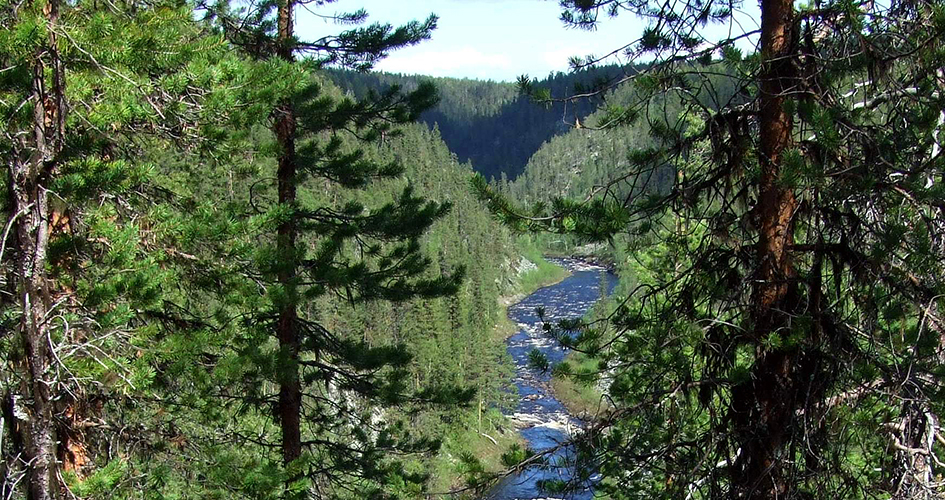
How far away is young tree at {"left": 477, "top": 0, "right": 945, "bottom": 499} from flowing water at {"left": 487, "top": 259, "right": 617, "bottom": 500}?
108 cm

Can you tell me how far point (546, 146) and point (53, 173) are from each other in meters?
180

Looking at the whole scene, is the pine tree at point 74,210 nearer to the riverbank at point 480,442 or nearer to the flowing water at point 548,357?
the flowing water at point 548,357

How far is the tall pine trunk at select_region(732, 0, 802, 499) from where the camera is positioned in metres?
3.85

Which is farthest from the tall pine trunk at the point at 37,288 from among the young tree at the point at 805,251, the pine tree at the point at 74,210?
the young tree at the point at 805,251

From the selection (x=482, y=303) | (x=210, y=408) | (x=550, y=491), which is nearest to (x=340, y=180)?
(x=210, y=408)

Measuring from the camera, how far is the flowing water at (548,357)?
3036 cm

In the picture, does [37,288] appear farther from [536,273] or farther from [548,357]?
[536,273]

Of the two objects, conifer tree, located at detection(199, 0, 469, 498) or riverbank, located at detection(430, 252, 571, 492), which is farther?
riverbank, located at detection(430, 252, 571, 492)

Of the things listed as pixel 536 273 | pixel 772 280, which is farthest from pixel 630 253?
pixel 536 273

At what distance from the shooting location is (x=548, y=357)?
15.4m

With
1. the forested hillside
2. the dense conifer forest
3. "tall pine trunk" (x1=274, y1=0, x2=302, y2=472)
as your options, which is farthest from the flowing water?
"tall pine trunk" (x1=274, y1=0, x2=302, y2=472)

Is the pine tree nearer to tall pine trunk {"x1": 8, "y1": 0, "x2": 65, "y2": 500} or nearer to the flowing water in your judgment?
tall pine trunk {"x1": 8, "y1": 0, "x2": 65, "y2": 500}

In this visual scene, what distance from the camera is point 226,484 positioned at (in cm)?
636

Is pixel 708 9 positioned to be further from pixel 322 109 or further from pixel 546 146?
pixel 546 146
